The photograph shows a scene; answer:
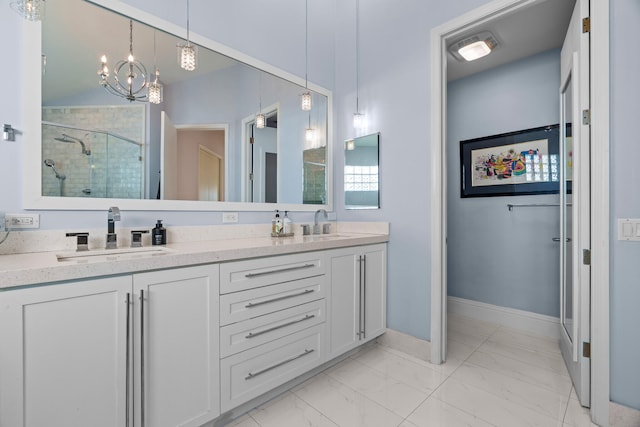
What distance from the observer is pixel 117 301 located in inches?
43.0

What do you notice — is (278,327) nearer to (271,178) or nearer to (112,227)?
A: (112,227)

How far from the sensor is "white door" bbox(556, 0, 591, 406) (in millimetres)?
1534

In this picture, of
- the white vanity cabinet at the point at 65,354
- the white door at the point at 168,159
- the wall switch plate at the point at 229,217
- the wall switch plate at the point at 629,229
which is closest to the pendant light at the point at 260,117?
the white door at the point at 168,159

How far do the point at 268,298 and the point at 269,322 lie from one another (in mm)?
132

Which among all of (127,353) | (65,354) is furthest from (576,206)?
(65,354)

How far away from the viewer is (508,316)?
2.79 meters

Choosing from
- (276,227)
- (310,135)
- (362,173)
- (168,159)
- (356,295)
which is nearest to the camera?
(168,159)

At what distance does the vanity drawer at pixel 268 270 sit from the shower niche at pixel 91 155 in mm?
784

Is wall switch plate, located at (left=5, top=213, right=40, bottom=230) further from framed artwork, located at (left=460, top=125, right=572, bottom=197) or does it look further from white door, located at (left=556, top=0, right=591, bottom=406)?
framed artwork, located at (left=460, top=125, right=572, bottom=197)

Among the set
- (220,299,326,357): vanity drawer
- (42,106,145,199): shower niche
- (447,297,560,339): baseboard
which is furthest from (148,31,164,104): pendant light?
(447,297,560,339): baseboard

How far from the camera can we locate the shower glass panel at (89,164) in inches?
55.8

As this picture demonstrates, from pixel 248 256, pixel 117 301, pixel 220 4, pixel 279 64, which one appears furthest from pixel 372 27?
pixel 117 301

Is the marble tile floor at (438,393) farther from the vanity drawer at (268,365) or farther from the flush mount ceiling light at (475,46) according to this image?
the flush mount ceiling light at (475,46)

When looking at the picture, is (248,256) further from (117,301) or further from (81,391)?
(81,391)
